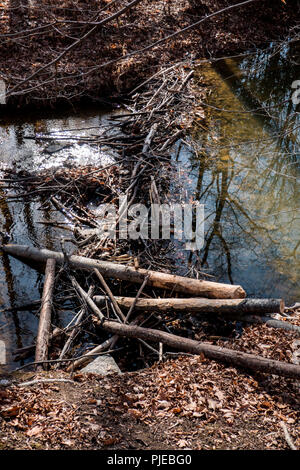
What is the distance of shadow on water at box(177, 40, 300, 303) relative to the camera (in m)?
7.63

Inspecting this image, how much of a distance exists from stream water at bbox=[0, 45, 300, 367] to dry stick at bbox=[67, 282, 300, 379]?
1.25 meters

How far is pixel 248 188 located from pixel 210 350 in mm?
5327

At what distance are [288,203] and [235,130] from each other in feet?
11.9

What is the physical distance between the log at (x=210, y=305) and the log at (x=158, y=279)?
21 centimetres

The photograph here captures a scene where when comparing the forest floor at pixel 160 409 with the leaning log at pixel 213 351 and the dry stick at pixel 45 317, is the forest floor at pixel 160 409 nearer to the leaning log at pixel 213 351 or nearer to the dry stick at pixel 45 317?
the leaning log at pixel 213 351

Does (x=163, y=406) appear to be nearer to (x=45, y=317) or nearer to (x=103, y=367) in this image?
(x=103, y=367)

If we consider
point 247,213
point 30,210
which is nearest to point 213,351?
point 247,213

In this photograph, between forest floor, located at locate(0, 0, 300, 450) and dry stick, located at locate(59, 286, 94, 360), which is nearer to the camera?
forest floor, located at locate(0, 0, 300, 450)

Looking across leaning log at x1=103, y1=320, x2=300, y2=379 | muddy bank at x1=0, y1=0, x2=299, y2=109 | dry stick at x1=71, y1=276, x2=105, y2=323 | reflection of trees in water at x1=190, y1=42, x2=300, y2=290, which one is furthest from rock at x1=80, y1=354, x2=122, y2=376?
muddy bank at x1=0, y1=0, x2=299, y2=109

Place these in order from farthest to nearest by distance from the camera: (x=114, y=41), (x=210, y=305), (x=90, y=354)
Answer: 1. (x=114, y=41)
2. (x=210, y=305)
3. (x=90, y=354)

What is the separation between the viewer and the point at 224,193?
962 centimetres

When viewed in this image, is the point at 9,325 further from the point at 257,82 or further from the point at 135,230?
the point at 257,82

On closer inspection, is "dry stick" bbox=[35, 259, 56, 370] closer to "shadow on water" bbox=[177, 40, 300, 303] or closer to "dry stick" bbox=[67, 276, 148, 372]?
"dry stick" bbox=[67, 276, 148, 372]

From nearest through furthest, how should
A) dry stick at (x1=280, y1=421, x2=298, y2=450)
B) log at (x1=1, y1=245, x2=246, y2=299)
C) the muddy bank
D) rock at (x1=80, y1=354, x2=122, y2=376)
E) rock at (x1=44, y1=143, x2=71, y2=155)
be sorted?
1. dry stick at (x1=280, y1=421, x2=298, y2=450)
2. rock at (x1=80, y1=354, x2=122, y2=376)
3. log at (x1=1, y1=245, x2=246, y2=299)
4. rock at (x1=44, y1=143, x2=71, y2=155)
5. the muddy bank
